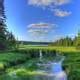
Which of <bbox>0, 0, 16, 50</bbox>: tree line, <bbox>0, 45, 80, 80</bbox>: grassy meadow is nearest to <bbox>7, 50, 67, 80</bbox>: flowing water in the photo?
<bbox>0, 45, 80, 80</bbox>: grassy meadow

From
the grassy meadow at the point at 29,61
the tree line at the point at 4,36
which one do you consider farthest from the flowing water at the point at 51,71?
the tree line at the point at 4,36

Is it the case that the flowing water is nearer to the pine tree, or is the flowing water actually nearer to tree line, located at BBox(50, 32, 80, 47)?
tree line, located at BBox(50, 32, 80, 47)

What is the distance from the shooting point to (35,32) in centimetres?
245

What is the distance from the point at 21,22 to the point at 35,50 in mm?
293

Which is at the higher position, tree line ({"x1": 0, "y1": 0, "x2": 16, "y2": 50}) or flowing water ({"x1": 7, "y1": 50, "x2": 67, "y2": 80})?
tree line ({"x1": 0, "y1": 0, "x2": 16, "y2": 50})

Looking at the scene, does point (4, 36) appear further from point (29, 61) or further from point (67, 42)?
point (67, 42)

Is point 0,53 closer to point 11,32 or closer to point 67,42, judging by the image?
point 11,32

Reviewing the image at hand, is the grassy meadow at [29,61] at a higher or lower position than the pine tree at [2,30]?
lower

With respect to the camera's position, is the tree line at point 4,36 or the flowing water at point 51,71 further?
the tree line at point 4,36

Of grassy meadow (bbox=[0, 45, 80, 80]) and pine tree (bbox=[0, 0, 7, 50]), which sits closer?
grassy meadow (bbox=[0, 45, 80, 80])

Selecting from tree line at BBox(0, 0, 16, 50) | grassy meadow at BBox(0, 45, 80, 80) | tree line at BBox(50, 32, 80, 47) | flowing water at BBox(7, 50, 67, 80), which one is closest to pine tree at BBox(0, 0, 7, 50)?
tree line at BBox(0, 0, 16, 50)

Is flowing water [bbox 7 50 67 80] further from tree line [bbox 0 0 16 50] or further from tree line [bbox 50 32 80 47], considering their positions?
tree line [bbox 0 0 16 50]

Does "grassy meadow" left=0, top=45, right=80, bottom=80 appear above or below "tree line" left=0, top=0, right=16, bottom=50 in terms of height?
below

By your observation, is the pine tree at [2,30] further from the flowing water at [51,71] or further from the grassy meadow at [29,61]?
the flowing water at [51,71]
